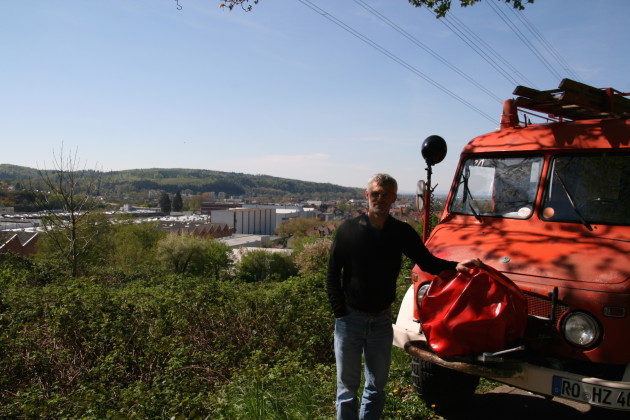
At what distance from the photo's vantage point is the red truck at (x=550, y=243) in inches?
141

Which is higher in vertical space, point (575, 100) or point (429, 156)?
point (575, 100)

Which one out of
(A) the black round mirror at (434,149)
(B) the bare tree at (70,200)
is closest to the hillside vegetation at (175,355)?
(A) the black round mirror at (434,149)

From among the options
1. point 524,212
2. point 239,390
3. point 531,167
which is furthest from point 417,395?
point 531,167

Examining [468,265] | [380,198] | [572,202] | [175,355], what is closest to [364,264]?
[380,198]

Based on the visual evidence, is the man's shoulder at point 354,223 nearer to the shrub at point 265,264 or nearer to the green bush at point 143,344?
the green bush at point 143,344

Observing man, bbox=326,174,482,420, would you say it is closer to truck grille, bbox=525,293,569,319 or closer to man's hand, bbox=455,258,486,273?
man's hand, bbox=455,258,486,273

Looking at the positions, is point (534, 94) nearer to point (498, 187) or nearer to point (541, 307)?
point (498, 187)

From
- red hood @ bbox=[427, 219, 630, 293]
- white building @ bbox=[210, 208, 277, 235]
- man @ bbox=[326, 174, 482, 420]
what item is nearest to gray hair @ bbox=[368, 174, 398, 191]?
man @ bbox=[326, 174, 482, 420]

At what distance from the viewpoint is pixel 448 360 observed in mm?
3688

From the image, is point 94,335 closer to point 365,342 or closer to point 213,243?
Result: point 365,342

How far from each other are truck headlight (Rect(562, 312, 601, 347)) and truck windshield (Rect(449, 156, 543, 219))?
1526mm

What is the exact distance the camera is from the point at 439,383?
4.56 metres

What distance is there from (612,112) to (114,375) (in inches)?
250

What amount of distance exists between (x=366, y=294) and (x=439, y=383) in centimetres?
172
